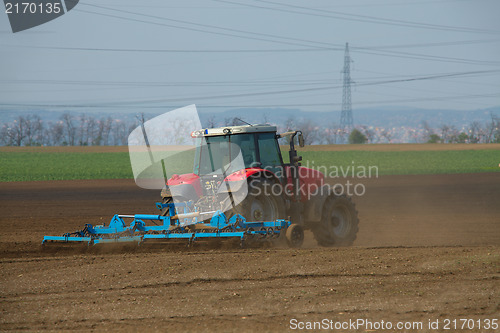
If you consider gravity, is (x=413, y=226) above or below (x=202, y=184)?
below

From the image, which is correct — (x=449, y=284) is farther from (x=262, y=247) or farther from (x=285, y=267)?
(x=262, y=247)

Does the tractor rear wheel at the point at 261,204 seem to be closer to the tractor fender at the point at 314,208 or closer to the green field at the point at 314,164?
the tractor fender at the point at 314,208

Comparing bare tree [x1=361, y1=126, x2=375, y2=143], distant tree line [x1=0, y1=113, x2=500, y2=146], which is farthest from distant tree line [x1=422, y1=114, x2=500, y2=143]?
bare tree [x1=361, y1=126, x2=375, y2=143]

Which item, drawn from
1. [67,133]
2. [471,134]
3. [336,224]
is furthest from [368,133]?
[336,224]

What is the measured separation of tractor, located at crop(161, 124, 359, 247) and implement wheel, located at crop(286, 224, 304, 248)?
24 centimetres

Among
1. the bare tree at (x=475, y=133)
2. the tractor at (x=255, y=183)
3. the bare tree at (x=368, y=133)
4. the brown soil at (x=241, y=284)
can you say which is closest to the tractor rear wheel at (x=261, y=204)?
the tractor at (x=255, y=183)

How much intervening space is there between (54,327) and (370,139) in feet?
313

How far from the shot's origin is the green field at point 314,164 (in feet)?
142

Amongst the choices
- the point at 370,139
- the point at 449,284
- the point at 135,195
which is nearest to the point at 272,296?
the point at 449,284

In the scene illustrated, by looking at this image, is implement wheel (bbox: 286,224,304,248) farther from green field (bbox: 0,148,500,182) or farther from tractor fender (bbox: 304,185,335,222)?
green field (bbox: 0,148,500,182)

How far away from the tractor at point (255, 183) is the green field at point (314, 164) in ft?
72.9

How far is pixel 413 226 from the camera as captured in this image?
58.6ft

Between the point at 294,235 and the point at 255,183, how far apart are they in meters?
1.25

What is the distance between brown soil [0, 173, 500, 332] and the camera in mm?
7695
